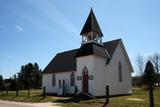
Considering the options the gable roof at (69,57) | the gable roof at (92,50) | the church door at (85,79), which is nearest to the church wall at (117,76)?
the gable roof at (69,57)

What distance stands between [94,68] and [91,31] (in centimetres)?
516

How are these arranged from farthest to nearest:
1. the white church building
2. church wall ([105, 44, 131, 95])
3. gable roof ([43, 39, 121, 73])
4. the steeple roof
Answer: the steeple roof, church wall ([105, 44, 131, 95]), gable roof ([43, 39, 121, 73]), the white church building

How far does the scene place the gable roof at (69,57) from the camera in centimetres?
2676

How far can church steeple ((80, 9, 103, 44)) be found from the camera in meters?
→ 27.8

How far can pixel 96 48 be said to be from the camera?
26.8m

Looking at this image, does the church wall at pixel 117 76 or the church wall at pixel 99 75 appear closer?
the church wall at pixel 99 75

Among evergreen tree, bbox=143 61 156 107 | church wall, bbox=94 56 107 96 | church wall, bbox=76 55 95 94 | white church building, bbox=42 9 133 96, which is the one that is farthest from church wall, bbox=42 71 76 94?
evergreen tree, bbox=143 61 156 107

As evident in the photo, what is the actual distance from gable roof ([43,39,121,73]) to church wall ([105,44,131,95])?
1034 mm

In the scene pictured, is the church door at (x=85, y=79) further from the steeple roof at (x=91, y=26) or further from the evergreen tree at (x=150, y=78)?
the evergreen tree at (x=150, y=78)

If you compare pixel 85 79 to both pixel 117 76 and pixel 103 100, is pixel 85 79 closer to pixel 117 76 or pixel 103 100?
pixel 117 76

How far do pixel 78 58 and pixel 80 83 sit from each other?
335 centimetres

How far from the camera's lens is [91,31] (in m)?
27.5

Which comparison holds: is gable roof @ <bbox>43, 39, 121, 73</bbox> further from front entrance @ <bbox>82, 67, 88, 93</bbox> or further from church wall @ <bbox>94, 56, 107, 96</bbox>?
front entrance @ <bbox>82, 67, 88, 93</bbox>

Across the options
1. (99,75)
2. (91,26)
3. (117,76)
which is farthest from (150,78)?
(91,26)
